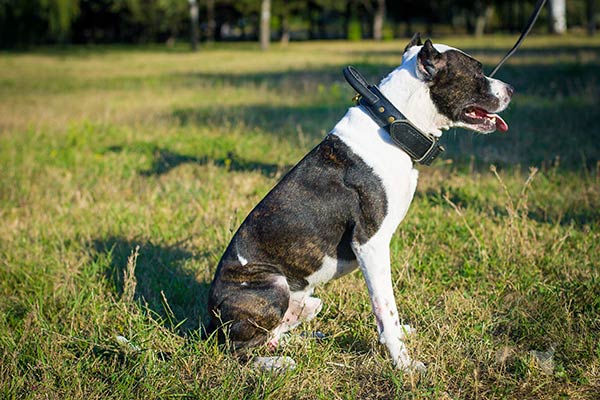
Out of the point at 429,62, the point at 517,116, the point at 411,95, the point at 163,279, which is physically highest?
the point at 429,62

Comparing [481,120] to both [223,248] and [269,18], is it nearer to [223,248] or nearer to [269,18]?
[223,248]

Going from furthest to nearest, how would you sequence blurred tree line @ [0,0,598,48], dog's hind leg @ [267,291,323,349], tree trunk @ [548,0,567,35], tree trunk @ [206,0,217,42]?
tree trunk @ [206,0,217,42]
blurred tree line @ [0,0,598,48]
tree trunk @ [548,0,567,35]
dog's hind leg @ [267,291,323,349]

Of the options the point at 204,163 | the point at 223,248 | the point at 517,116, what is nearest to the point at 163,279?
the point at 223,248

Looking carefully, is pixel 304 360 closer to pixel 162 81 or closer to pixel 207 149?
pixel 207 149

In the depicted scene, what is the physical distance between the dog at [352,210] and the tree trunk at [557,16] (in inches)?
1362

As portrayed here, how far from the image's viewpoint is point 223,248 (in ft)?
15.7

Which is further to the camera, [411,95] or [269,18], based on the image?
[269,18]

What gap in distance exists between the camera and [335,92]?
11.8 meters

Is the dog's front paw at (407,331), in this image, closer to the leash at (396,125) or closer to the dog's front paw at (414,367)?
the dog's front paw at (414,367)

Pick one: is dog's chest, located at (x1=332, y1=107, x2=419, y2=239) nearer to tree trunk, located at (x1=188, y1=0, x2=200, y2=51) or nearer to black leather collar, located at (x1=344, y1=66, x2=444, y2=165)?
black leather collar, located at (x1=344, y1=66, x2=444, y2=165)

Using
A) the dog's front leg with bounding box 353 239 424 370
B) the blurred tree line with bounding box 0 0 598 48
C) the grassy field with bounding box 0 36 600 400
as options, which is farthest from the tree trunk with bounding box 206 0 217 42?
the dog's front leg with bounding box 353 239 424 370

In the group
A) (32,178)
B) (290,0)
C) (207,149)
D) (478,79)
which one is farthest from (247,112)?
(290,0)

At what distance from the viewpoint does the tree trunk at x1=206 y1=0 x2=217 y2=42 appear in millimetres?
44691

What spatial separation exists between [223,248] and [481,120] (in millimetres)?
2341
